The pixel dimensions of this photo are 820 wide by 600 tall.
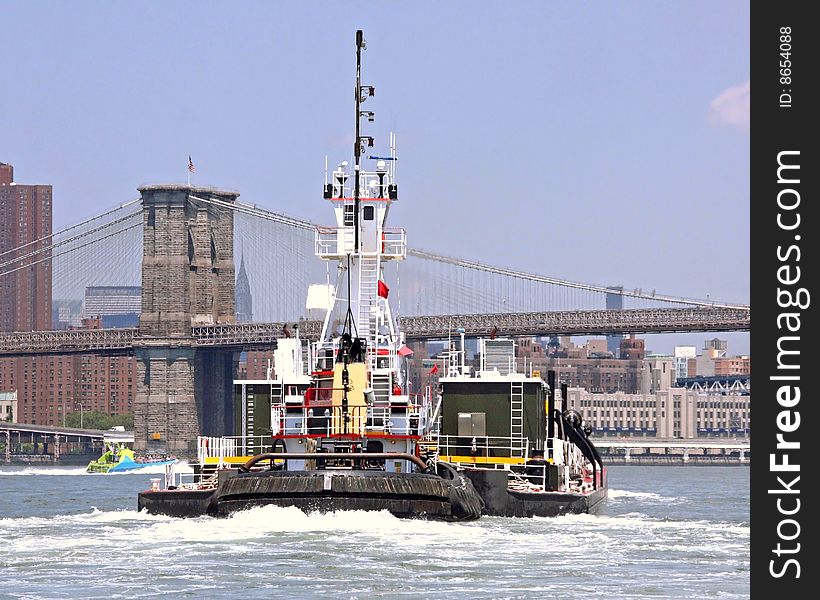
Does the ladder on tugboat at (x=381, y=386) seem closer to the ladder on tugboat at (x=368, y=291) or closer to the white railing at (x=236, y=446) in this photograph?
the ladder on tugboat at (x=368, y=291)

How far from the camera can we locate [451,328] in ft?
437

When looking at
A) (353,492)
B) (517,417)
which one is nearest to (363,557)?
(353,492)

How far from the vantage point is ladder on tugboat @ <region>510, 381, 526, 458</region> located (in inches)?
2108

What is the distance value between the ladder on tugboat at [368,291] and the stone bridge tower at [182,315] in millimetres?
98622

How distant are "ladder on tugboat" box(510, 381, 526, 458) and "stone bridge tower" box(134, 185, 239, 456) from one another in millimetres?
97791

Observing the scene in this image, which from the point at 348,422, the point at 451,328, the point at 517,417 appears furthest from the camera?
the point at 451,328

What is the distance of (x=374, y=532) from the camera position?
143ft

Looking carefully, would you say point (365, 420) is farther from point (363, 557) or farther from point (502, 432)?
point (363, 557)

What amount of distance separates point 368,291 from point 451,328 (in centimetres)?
8109

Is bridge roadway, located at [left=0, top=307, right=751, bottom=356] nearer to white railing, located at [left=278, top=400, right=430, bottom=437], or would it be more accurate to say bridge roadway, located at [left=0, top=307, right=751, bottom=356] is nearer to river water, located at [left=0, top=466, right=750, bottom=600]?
white railing, located at [left=278, top=400, right=430, bottom=437]

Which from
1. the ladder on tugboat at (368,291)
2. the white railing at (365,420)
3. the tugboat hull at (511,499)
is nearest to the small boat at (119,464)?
the ladder on tugboat at (368,291)

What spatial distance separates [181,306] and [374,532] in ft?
374

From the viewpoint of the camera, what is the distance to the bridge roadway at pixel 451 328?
138m
